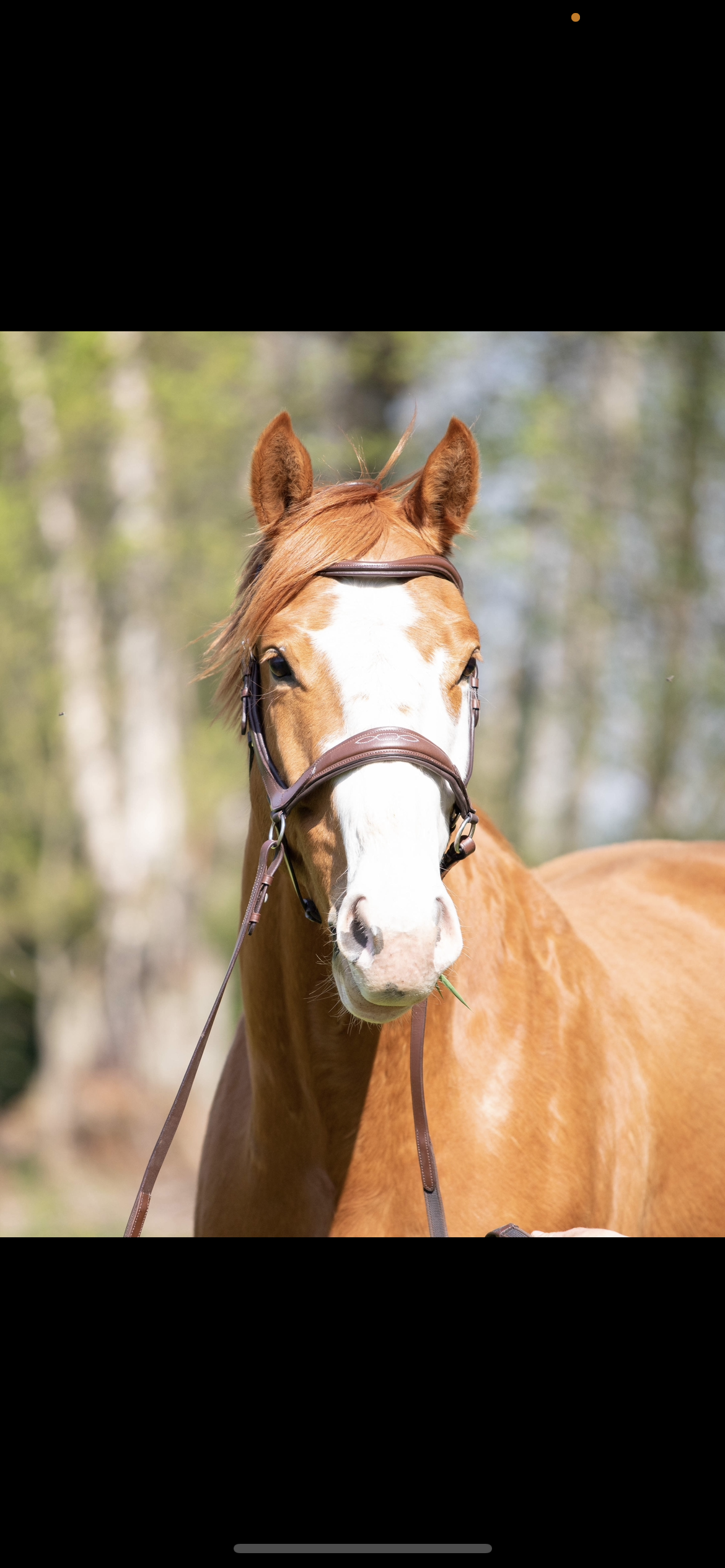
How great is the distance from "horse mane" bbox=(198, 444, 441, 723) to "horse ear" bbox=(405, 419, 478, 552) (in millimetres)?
28

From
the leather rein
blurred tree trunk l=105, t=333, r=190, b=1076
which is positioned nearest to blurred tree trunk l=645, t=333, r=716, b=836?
blurred tree trunk l=105, t=333, r=190, b=1076

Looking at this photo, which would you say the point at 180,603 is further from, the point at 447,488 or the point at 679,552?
the point at 447,488

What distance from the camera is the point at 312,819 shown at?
2043 millimetres

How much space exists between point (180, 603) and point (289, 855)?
10805mm

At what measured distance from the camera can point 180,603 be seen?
1261cm

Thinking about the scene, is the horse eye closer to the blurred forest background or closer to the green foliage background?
the blurred forest background

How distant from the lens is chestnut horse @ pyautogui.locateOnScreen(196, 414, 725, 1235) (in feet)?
6.06

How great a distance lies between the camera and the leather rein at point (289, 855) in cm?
199

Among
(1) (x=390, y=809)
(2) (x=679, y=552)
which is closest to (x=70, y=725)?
(2) (x=679, y=552)

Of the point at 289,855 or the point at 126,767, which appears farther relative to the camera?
the point at 126,767
